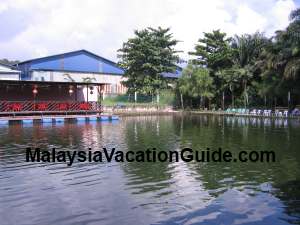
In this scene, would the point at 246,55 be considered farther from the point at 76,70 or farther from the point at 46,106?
the point at 46,106

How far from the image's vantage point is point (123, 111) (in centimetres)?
4766

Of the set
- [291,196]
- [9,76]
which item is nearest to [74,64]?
[9,76]

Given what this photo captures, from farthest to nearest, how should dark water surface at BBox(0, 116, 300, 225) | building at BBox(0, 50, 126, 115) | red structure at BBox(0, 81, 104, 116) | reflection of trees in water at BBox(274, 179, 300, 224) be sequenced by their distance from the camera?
1. building at BBox(0, 50, 126, 115)
2. red structure at BBox(0, 81, 104, 116)
3. reflection of trees in water at BBox(274, 179, 300, 224)
4. dark water surface at BBox(0, 116, 300, 225)

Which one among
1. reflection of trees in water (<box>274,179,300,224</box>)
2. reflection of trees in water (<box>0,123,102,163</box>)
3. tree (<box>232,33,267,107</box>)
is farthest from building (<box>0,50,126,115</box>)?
reflection of trees in water (<box>274,179,300,224</box>)

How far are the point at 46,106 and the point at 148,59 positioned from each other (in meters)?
19.4

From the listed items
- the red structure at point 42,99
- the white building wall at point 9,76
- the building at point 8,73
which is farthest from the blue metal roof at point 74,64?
the red structure at point 42,99

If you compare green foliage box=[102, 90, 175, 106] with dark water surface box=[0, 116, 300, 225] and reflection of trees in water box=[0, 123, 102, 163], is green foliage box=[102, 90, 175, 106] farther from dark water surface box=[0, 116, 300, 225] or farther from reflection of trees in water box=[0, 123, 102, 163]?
dark water surface box=[0, 116, 300, 225]

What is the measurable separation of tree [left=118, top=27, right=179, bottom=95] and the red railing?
1488cm

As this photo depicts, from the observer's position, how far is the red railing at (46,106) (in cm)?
3347

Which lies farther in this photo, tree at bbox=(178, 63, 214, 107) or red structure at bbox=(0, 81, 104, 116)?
tree at bbox=(178, 63, 214, 107)

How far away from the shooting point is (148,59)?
51.5 m

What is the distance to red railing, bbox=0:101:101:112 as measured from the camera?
3347 cm

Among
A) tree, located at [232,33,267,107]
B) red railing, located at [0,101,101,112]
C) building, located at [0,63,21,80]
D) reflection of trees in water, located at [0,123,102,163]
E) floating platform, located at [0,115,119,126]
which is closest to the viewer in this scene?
reflection of trees in water, located at [0,123,102,163]

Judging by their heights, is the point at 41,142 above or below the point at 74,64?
below
